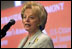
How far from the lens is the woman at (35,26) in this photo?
28.4 inches

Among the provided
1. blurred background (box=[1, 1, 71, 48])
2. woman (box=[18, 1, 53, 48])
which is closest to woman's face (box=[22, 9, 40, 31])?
woman (box=[18, 1, 53, 48])

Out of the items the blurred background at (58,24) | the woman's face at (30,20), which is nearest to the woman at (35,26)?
the woman's face at (30,20)

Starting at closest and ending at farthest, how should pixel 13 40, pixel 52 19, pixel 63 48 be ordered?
pixel 63 48 < pixel 52 19 < pixel 13 40

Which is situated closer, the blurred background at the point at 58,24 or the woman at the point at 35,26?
the woman at the point at 35,26

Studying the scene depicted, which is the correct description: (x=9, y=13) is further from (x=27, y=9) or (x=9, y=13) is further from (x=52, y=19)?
(x=27, y=9)

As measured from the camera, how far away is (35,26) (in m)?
0.76

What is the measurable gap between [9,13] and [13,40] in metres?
0.44

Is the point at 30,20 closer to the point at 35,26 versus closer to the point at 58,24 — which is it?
the point at 35,26

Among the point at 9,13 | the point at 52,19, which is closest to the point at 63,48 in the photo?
the point at 52,19

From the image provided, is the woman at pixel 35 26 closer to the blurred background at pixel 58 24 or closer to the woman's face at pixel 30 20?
the woman's face at pixel 30 20

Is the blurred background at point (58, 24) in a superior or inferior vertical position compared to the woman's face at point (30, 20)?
inferior

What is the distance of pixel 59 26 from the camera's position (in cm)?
254

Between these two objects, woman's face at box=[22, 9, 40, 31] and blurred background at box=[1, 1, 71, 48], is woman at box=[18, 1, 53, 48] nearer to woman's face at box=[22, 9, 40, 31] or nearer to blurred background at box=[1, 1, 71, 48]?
woman's face at box=[22, 9, 40, 31]

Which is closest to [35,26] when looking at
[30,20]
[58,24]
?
[30,20]
